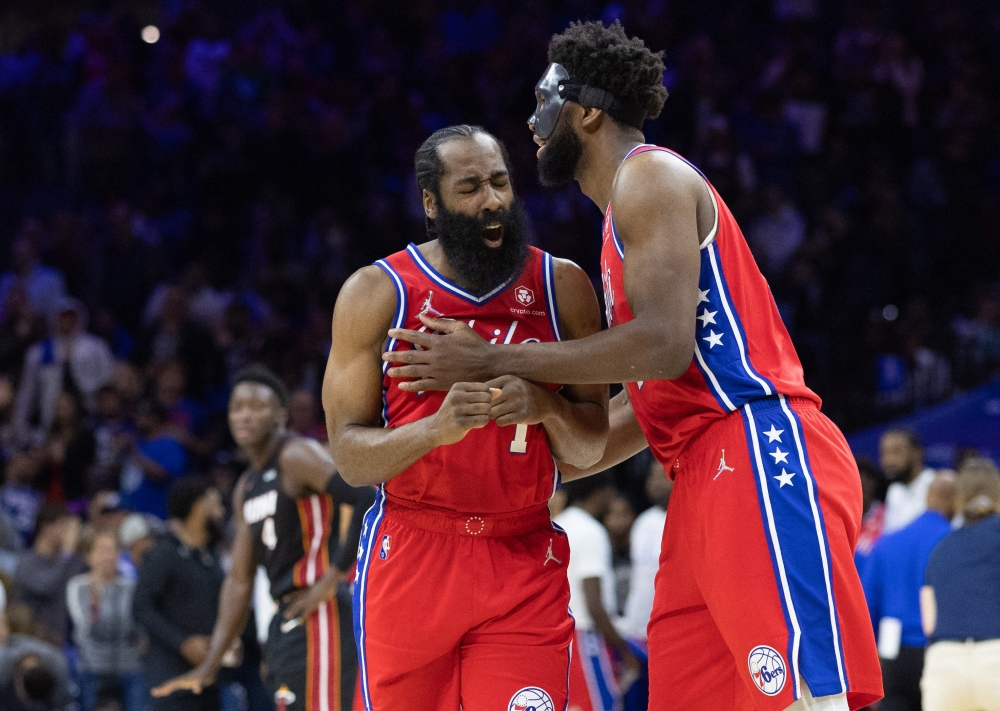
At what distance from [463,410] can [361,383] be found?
0.50 metres

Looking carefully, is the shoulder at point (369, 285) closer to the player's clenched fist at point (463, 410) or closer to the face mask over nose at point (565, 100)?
the player's clenched fist at point (463, 410)

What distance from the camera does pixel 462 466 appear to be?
12.2ft

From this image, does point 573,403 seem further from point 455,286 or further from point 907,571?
point 907,571

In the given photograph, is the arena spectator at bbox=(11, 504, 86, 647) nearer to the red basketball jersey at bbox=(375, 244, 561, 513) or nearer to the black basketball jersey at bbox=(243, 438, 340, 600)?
the black basketball jersey at bbox=(243, 438, 340, 600)

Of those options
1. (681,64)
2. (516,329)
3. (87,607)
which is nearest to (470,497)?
(516,329)

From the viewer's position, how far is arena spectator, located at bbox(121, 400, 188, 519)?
35.1ft

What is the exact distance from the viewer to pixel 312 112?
48.0 ft

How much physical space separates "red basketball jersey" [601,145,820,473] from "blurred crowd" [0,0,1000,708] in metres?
6.36

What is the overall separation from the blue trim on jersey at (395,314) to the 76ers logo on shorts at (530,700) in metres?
0.88

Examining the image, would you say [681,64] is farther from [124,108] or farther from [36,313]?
[36,313]

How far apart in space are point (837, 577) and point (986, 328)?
28.3ft

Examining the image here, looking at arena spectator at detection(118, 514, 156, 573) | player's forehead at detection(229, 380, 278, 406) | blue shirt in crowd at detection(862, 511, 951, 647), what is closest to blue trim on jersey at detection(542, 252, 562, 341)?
player's forehead at detection(229, 380, 278, 406)

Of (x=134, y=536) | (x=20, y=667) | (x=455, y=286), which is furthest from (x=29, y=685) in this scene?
(x=455, y=286)

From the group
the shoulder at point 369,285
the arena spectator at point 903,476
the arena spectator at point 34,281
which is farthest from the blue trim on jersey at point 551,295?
the arena spectator at point 34,281
